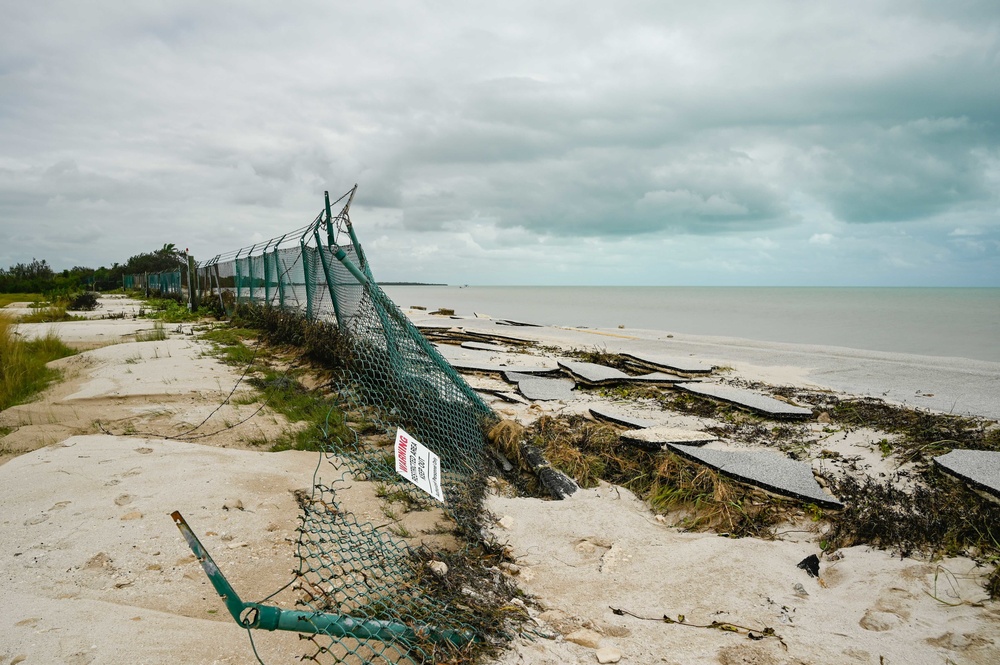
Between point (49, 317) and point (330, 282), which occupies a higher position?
point (330, 282)

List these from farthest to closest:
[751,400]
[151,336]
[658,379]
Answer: [151,336] < [658,379] < [751,400]

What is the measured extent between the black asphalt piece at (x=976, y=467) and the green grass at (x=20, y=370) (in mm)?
6906

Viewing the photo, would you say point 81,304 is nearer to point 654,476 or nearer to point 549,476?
point 549,476

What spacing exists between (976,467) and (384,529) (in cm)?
320

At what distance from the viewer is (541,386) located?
5.89m

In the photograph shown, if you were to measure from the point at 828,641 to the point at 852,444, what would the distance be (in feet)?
7.69

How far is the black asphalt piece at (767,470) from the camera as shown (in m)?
3.06

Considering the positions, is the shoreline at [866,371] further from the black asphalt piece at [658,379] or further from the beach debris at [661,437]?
the beach debris at [661,437]

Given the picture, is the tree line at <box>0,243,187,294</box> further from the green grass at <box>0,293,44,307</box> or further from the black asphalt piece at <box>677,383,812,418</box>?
the black asphalt piece at <box>677,383,812,418</box>

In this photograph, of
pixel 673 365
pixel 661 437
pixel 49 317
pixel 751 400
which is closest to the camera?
pixel 661 437

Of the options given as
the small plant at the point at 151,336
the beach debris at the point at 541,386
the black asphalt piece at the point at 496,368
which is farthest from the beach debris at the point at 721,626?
the small plant at the point at 151,336

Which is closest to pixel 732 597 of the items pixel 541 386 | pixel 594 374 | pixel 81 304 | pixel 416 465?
pixel 416 465

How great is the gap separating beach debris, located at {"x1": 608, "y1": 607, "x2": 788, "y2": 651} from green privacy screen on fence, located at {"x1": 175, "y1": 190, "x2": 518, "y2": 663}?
1.55 ft

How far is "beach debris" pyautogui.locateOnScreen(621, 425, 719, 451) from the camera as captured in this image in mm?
3807
